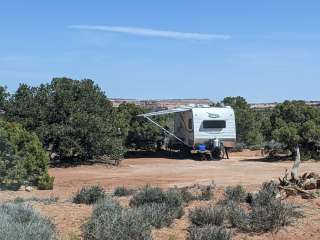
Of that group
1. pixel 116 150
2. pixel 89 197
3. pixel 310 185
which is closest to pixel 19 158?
pixel 89 197

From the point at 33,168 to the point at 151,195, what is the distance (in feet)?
25.3

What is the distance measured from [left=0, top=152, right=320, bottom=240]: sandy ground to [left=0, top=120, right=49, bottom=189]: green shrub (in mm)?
647

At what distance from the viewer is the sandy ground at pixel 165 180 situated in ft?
28.5

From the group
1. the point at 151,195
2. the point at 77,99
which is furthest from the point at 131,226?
the point at 77,99

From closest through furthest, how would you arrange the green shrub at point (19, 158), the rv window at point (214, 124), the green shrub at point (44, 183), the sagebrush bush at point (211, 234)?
the sagebrush bush at point (211, 234)
the green shrub at point (19, 158)
the green shrub at point (44, 183)
the rv window at point (214, 124)

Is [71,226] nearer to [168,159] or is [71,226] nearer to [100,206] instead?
[100,206]

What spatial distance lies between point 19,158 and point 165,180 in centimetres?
560

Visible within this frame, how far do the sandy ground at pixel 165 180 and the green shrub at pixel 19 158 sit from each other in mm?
647

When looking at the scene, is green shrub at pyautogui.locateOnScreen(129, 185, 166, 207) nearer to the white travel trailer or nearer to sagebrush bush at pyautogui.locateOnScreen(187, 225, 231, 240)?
sagebrush bush at pyautogui.locateOnScreen(187, 225, 231, 240)

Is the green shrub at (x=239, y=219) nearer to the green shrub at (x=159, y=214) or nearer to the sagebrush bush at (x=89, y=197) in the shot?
the green shrub at (x=159, y=214)

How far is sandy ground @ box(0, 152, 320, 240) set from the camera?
341 inches

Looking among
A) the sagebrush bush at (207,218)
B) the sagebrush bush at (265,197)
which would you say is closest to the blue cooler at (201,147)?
the sagebrush bush at (265,197)

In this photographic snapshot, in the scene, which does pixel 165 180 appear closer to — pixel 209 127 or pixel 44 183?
pixel 44 183

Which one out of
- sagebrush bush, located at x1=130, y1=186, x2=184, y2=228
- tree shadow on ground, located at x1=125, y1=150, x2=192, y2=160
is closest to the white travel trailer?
tree shadow on ground, located at x1=125, y1=150, x2=192, y2=160
